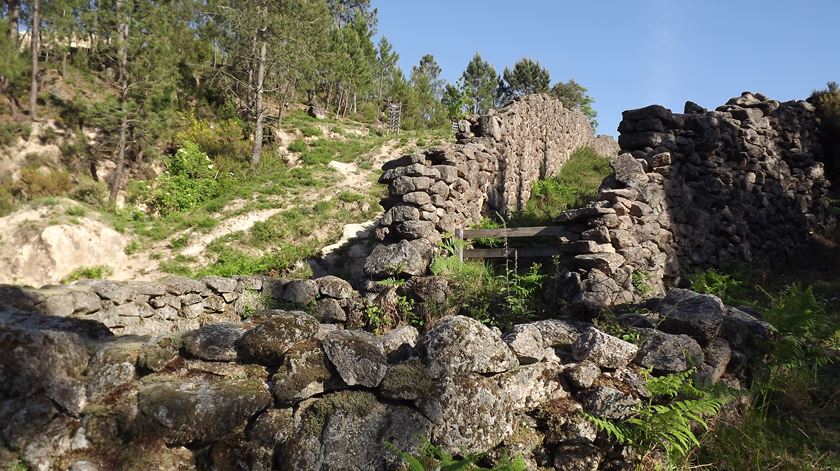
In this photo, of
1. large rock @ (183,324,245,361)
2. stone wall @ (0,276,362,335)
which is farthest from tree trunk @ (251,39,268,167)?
large rock @ (183,324,245,361)

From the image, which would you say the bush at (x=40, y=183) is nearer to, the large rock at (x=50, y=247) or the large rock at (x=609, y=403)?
the large rock at (x=50, y=247)

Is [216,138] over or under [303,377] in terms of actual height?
over

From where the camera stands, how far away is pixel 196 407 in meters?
2.96

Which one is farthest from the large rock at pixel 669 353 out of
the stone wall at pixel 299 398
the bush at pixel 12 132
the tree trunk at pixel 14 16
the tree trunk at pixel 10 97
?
the tree trunk at pixel 14 16

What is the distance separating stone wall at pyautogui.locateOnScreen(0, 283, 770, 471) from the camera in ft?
9.54

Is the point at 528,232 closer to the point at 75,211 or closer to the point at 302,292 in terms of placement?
the point at 302,292

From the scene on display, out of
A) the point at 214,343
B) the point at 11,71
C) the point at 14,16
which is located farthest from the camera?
the point at 14,16

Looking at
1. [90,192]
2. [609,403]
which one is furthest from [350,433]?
[90,192]

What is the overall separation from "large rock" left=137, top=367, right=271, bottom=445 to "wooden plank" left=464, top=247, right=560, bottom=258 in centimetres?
530

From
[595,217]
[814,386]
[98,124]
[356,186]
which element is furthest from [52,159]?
[814,386]

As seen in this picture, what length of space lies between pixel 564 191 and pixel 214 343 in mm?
11521

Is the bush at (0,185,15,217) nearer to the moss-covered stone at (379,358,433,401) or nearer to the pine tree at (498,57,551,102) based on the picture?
the moss-covered stone at (379,358,433,401)

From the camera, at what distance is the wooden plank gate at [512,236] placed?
25.6ft

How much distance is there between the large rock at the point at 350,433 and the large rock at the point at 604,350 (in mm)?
1266
